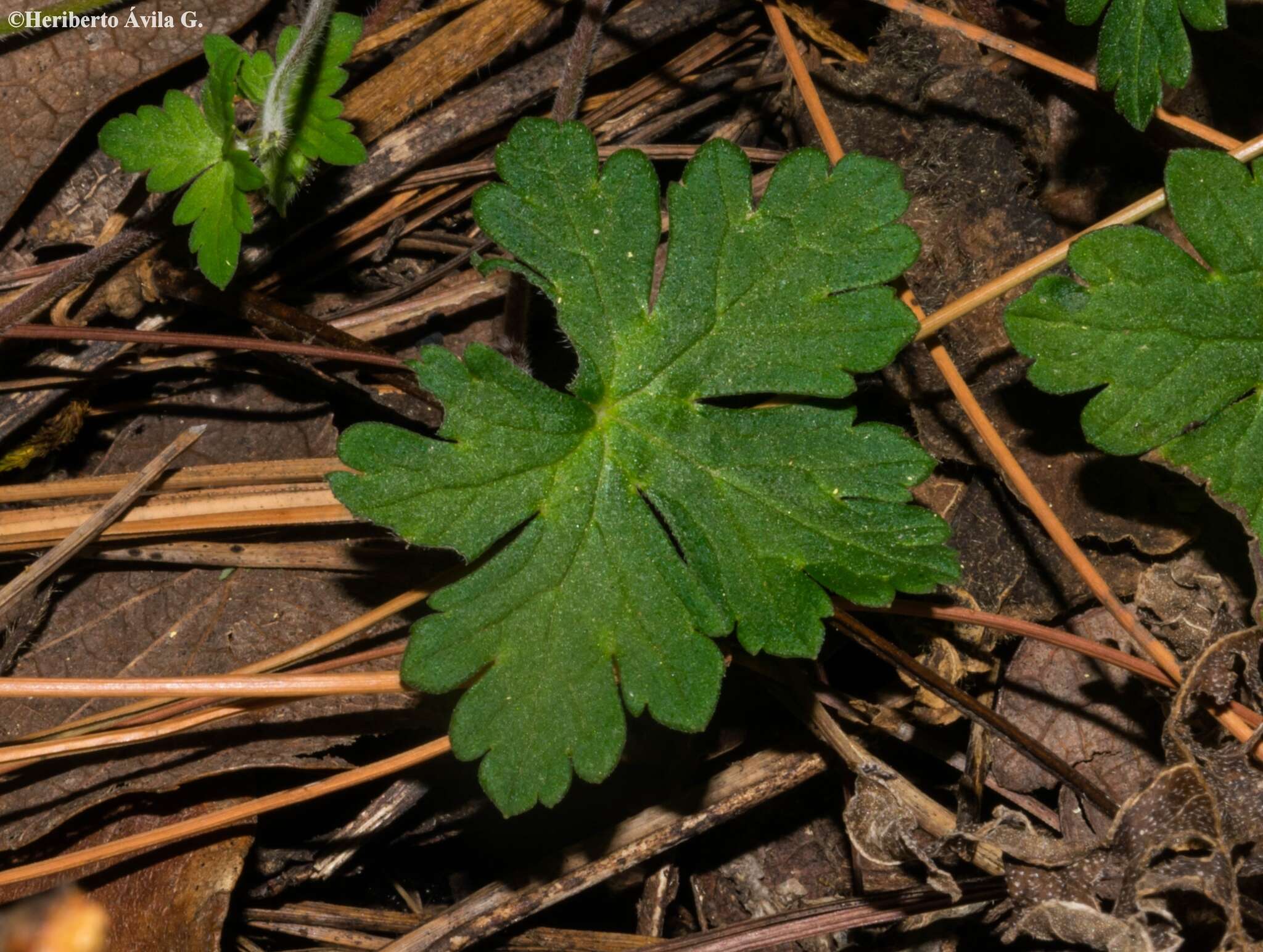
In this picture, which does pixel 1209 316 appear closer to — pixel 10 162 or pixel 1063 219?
pixel 1063 219

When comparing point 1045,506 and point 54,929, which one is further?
point 1045,506

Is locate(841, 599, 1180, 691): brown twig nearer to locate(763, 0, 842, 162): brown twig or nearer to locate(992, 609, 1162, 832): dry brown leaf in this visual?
locate(992, 609, 1162, 832): dry brown leaf

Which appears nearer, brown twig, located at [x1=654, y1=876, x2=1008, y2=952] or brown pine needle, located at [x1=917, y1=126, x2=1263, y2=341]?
brown twig, located at [x1=654, y1=876, x2=1008, y2=952]

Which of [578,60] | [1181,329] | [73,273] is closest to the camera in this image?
[1181,329]

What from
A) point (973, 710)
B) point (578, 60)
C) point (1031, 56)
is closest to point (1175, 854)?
point (973, 710)

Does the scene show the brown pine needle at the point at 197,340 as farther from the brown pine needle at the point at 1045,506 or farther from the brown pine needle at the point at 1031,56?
the brown pine needle at the point at 1031,56

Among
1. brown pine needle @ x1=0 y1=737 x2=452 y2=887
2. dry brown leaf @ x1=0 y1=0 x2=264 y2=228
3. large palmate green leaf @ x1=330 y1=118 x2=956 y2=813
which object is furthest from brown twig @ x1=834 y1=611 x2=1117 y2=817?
dry brown leaf @ x1=0 y1=0 x2=264 y2=228

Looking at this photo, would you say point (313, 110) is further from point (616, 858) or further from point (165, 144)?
point (616, 858)
